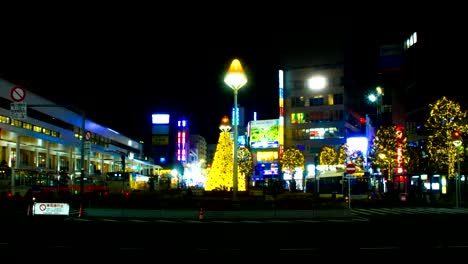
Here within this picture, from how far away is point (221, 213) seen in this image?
28.2 m

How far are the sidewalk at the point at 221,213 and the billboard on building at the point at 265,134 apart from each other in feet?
240

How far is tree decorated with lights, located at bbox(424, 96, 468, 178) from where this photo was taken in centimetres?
4388

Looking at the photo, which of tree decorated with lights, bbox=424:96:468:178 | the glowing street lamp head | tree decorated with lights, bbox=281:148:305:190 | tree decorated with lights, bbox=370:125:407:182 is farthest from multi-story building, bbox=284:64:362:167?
the glowing street lamp head

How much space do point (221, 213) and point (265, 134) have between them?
7619 cm

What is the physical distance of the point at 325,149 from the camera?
83.7 meters

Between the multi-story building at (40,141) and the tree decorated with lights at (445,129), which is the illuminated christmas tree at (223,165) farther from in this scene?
the tree decorated with lights at (445,129)

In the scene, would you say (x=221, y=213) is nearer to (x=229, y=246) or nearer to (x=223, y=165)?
(x=229, y=246)

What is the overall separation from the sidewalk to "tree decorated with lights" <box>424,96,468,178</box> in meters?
19.1

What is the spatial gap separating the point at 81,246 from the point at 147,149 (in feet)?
521

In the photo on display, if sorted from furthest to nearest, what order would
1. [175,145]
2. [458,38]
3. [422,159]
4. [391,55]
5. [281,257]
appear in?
[175,145], [391,55], [458,38], [422,159], [281,257]

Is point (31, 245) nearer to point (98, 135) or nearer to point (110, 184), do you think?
point (110, 184)

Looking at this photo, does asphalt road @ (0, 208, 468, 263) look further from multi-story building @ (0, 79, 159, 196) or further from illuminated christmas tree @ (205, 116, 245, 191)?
illuminated christmas tree @ (205, 116, 245, 191)

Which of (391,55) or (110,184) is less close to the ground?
(391,55)

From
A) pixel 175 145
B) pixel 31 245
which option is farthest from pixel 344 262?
pixel 175 145
